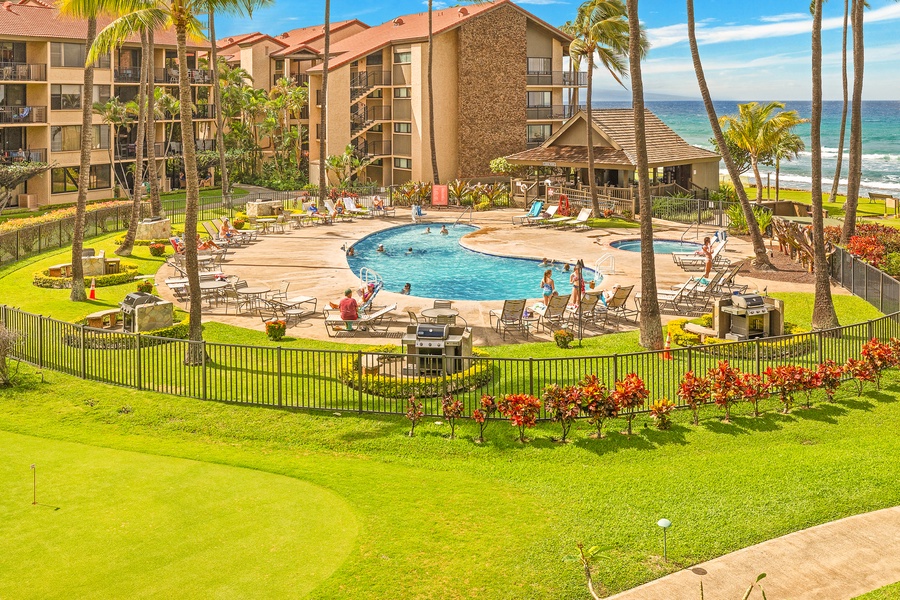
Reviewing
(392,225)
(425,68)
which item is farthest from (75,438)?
(425,68)

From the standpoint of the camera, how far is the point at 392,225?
45062 mm

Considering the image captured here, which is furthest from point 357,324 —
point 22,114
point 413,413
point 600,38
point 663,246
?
point 22,114

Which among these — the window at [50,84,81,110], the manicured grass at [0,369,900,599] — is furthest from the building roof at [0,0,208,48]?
the manicured grass at [0,369,900,599]

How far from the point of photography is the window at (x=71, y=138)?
54.7 m

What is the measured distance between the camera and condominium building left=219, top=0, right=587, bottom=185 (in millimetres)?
61500

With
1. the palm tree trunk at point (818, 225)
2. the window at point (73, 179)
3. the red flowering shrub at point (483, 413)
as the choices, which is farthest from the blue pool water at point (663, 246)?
the window at point (73, 179)

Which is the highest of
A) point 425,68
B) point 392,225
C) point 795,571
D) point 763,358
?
point 425,68

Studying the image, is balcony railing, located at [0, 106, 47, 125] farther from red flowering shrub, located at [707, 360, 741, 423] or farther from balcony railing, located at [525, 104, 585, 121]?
red flowering shrub, located at [707, 360, 741, 423]

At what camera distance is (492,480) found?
45.7 ft

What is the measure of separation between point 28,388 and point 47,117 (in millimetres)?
39918

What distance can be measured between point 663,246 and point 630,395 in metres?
24.2

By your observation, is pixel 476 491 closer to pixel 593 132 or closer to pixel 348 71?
pixel 593 132

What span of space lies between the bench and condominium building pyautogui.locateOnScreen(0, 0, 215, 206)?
3196cm

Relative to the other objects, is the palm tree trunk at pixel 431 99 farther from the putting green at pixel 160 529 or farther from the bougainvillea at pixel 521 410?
the putting green at pixel 160 529
